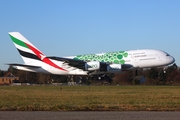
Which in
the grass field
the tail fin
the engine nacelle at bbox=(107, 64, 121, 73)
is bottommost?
the grass field

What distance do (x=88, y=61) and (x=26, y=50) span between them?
10.7 m

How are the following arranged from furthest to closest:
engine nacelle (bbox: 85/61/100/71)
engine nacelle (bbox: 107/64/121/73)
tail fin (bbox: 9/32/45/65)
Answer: tail fin (bbox: 9/32/45/65) < engine nacelle (bbox: 85/61/100/71) < engine nacelle (bbox: 107/64/121/73)

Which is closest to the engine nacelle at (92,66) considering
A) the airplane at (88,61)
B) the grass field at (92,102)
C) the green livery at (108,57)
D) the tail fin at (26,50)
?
the airplane at (88,61)

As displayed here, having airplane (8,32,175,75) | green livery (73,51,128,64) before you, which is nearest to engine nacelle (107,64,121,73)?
airplane (8,32,175,75)

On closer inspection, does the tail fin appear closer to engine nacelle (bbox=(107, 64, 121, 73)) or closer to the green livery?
the green livery

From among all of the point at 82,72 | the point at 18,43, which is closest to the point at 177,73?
the point at 82,72

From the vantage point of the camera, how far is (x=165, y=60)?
5441 cm

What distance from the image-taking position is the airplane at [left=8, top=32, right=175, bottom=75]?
54.4 m

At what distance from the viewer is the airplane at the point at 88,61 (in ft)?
178

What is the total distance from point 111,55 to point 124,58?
9.03 feet

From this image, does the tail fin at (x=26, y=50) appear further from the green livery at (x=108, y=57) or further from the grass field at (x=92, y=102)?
the grass field at (x=92, y=102)

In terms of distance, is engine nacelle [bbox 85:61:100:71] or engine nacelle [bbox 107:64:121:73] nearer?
engine nacelle [bbox 107:64:121:73]

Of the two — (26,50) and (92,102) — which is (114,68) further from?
(92,102)

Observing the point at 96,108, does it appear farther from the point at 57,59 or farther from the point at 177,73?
the point at 177,73
